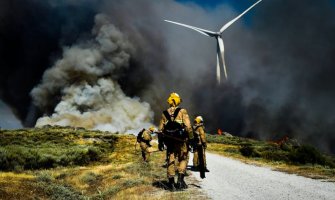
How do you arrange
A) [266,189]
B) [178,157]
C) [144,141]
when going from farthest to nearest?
[144,141]
[178,157]
[266,189]

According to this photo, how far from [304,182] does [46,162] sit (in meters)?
18.4

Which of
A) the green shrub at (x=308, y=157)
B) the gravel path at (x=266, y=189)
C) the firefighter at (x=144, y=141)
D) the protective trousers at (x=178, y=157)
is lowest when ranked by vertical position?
the gravel path at (x=266, y=189)

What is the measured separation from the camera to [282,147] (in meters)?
33.1

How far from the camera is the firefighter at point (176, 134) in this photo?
35.9 ft

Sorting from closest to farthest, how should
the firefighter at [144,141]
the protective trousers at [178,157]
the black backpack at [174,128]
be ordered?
the black backpack at [174,128], the protective trousers at [178,157], the firefighter at [144,141]

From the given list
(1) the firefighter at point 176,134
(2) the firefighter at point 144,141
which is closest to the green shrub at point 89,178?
(2) the firefighter at point 144,141

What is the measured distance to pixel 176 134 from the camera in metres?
11.0

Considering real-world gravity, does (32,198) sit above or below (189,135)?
below

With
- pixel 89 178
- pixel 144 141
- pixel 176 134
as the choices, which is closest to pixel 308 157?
pixel 144 141

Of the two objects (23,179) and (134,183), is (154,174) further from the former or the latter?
(23,179)

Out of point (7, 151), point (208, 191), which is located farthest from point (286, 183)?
point (7, 151)

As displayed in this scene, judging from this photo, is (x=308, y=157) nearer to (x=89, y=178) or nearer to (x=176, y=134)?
(x=89, y=178)

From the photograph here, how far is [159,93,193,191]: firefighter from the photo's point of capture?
10.9 metres

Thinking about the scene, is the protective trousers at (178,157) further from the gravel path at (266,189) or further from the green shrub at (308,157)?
the green shrub at (308,157)
